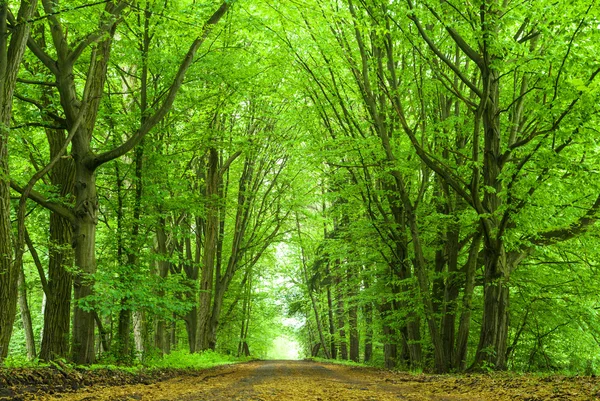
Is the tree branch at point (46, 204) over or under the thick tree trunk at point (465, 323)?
over

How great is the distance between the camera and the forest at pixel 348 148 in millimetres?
7574

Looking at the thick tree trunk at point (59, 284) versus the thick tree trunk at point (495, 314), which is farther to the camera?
the thick tree trunk at point (59, 284)

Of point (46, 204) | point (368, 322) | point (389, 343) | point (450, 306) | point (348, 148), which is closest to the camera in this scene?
point (46, 204)

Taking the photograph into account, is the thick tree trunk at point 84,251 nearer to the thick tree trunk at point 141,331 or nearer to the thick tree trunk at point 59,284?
the thick tree trunk at point 59,284

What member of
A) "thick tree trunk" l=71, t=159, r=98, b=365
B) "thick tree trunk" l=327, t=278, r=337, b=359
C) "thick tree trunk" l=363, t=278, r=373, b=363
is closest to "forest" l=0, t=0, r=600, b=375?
"thick tree trunk" l=71, t=159, r=98, b=365

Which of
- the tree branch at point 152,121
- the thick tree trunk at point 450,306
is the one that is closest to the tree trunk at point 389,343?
the thick tree trunk at point 450,306

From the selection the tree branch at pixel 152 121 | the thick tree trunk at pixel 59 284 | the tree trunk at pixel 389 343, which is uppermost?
the tree branch at pixel 152 121

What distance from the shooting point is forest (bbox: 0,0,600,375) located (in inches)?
298

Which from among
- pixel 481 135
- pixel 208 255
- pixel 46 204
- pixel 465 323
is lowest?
pixel 465 323

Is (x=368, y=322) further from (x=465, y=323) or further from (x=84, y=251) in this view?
(x=84, y=251)

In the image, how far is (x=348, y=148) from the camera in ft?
39.8

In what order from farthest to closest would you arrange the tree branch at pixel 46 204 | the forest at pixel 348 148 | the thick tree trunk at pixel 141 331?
the thick tree trunk at pixel 141 331 → the tree branch at pixel 46 204 → the forest at pixel 348 148

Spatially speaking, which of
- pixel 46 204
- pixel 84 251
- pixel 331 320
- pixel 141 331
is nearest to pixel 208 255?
pixel 141 331

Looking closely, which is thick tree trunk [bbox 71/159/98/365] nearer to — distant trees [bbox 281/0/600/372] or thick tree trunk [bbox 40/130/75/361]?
thick tree trunk [bbox 40/130/75/361]
